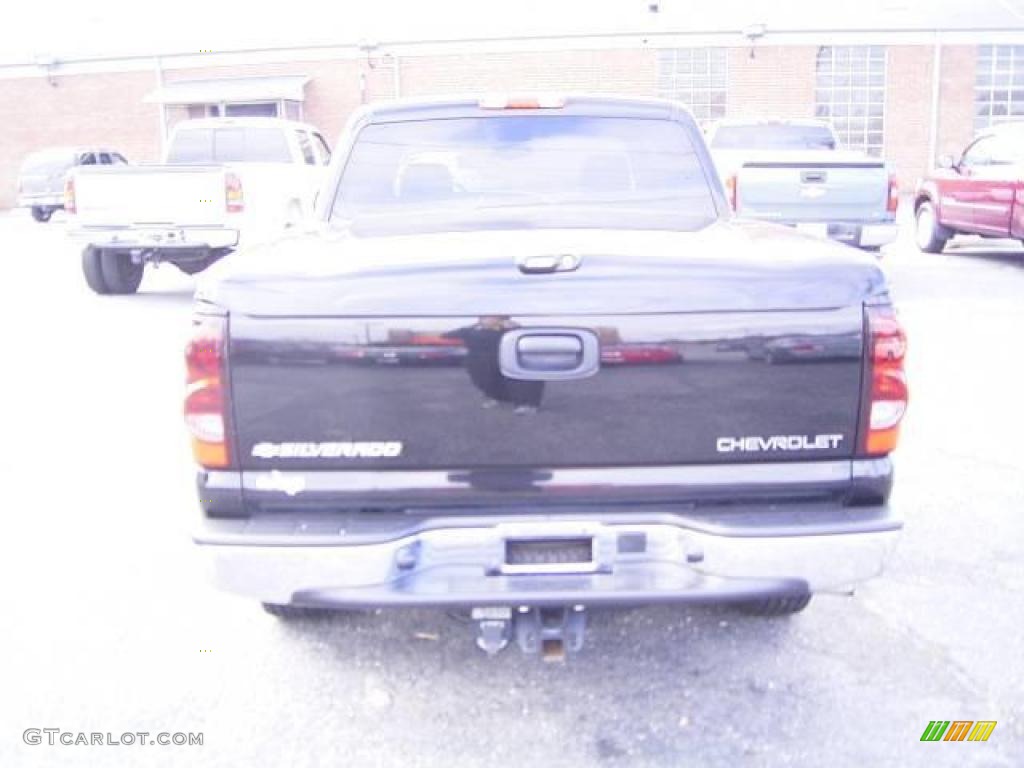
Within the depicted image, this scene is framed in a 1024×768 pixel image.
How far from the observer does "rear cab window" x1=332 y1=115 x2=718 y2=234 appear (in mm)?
4430

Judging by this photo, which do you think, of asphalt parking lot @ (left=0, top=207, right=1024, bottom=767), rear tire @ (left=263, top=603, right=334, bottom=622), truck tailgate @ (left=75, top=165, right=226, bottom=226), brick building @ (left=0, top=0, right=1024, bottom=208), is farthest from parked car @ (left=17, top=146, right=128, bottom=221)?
rear tire @ (left=263, top=603, right=334, bottom=622)

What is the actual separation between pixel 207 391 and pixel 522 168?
2073mm

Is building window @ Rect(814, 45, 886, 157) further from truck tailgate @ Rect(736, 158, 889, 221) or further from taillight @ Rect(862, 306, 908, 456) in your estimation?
taillight @ Rect(862, 306, 908, 456)

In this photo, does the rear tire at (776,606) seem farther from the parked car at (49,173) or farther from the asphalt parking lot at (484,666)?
the parked car at (49,173)

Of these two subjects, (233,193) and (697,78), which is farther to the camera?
(697,78)

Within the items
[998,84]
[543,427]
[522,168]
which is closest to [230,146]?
[522,168]

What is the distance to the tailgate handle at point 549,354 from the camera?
285 cm

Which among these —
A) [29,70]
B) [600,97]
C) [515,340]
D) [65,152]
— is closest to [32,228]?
[65,152]

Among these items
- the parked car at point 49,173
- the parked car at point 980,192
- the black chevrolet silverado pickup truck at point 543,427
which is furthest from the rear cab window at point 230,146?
the parked car at point 49,173

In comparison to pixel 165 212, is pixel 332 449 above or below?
above

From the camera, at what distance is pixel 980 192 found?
1357 centimetres

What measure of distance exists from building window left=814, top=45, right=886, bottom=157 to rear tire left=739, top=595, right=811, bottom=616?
94.1ft

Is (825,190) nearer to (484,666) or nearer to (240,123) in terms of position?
(240,123)

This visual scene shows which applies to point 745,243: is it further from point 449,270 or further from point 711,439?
point 449,270
